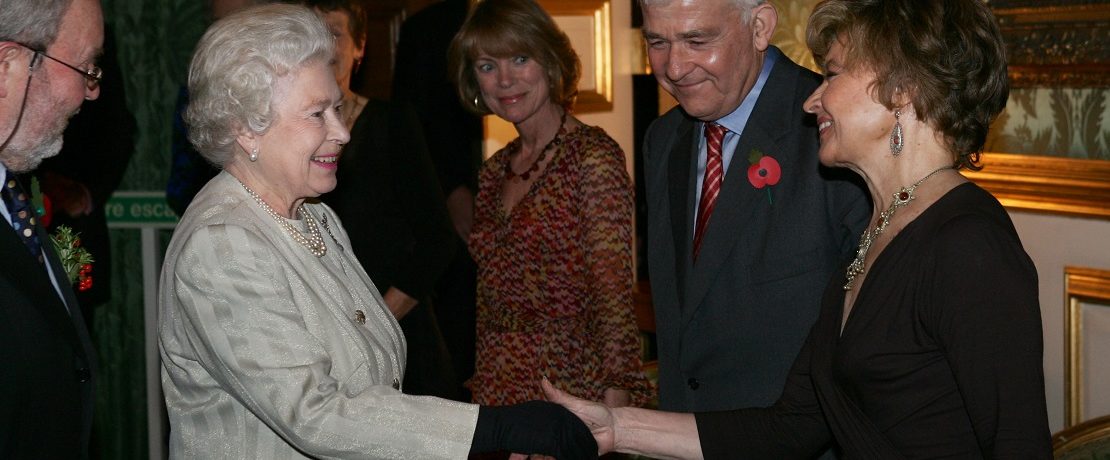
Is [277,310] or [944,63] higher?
[944,63]

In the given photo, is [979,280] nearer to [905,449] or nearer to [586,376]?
[905,449]

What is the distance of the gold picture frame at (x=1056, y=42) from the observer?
3.69 metres

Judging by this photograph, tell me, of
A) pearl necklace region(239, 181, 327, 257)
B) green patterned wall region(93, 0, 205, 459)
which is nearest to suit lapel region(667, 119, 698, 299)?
pearl necklace region(239, 181, 327, 257)

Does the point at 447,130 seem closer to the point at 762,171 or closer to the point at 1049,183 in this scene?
the point at 1049,183

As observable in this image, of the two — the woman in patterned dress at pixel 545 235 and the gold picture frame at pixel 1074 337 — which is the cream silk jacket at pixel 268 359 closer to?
the woman in patterned dress at pixel 545 235

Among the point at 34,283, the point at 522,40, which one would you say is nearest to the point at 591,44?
the point at 522,40

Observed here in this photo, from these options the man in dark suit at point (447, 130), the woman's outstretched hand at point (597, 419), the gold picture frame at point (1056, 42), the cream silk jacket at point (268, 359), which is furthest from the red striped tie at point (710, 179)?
the man in dark suit at point (447, 130)

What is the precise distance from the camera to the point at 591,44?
5.29 metres

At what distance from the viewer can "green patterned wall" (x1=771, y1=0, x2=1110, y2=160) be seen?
3816mm

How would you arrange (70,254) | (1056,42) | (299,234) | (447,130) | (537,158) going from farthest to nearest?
(447,130) → (1056,42) → (537,158) → (70,254) → (299,234)

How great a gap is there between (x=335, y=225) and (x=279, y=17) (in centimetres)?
53

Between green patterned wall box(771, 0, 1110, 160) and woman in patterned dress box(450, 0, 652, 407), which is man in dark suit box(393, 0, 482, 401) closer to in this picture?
woman in patterned dress box(450, 0, 652, 407)

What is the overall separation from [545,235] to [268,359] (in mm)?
1307

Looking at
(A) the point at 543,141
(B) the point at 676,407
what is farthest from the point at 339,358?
(A) the point at 543,141
